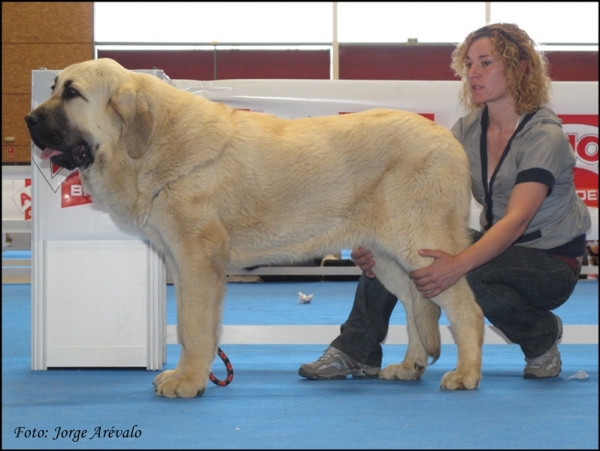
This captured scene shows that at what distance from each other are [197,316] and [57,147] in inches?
31.5

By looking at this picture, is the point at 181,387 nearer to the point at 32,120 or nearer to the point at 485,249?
the point at 32,120

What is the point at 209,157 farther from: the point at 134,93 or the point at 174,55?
the point at 174,55

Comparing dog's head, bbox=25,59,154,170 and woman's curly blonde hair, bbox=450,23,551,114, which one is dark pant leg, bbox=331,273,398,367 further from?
dog's head, bbox=25,59,154,170

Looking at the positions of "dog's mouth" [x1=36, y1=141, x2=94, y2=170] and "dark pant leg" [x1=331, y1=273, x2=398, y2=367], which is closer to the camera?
"dog's mouth" [x1=36, y1=141, x2=94, y2=170]

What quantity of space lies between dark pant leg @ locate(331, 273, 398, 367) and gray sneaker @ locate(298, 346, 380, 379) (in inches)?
0.9

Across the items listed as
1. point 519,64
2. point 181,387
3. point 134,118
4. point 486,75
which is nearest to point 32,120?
point 134,118

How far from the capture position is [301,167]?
2629mm

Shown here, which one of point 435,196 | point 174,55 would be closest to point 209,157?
point 435,196

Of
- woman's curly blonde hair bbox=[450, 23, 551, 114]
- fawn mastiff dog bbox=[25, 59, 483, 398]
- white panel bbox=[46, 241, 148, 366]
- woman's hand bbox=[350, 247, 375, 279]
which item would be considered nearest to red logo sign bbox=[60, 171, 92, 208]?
white panel bbox=[46, 241, 148, 366]

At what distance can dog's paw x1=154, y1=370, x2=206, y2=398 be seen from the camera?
2422mm

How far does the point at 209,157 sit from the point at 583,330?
2046 millimetres

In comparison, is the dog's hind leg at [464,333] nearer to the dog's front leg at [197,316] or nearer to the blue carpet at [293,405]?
the blue carpet at [293,405]

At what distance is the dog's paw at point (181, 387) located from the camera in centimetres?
242

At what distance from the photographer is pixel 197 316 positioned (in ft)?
8.05
